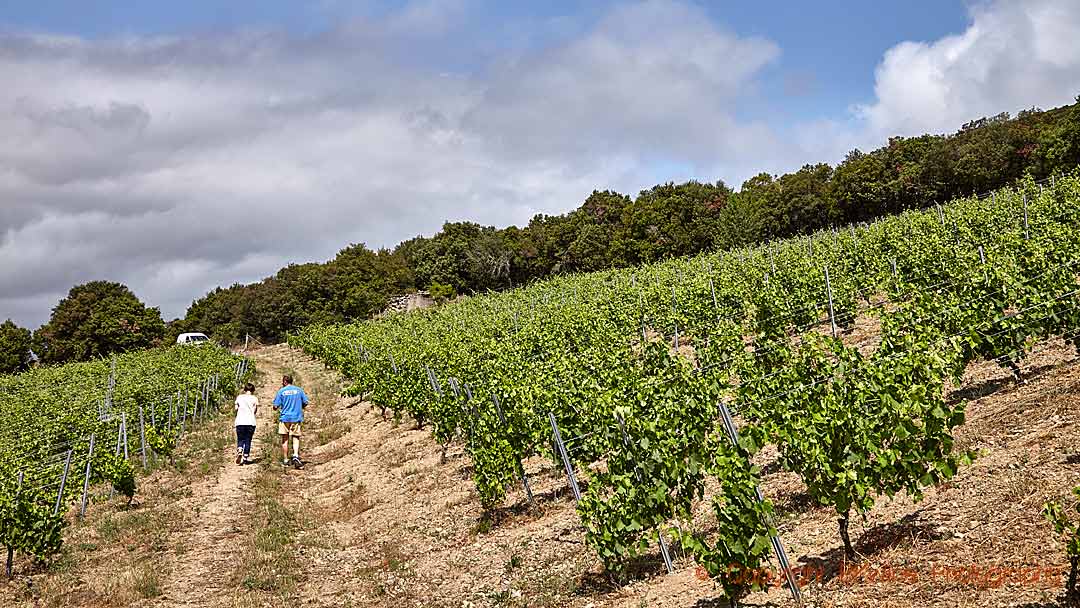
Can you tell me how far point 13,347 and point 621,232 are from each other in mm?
45859

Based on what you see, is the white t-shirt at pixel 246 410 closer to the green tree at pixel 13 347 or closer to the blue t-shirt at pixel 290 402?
the blue t-shirt at pixel 290 402

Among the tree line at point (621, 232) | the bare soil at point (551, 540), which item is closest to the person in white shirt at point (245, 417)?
the bare soil at point (551, 540)

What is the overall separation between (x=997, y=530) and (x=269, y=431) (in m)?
17.2

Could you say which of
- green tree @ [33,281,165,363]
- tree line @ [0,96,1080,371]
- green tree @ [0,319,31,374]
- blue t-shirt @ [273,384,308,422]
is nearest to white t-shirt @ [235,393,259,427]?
blue t-shirt @ [273,384,308,422]

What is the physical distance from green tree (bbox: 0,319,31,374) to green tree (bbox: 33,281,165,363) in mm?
888

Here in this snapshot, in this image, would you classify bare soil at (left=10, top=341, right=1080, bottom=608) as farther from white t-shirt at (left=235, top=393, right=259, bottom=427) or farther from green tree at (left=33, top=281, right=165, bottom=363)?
green tree at (left=33, top=281, right=165, bottom=363)

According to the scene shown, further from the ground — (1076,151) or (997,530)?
(1076,151)

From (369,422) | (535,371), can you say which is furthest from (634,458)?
(369,422)

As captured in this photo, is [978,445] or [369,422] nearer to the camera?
[978,445]

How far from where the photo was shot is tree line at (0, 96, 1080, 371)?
159 feet

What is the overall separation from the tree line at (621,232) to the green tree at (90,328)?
4.1 inches

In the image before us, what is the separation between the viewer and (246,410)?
14602 mm

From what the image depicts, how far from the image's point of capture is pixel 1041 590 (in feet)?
15.0

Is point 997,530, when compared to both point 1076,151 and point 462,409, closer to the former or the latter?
point 462,409
